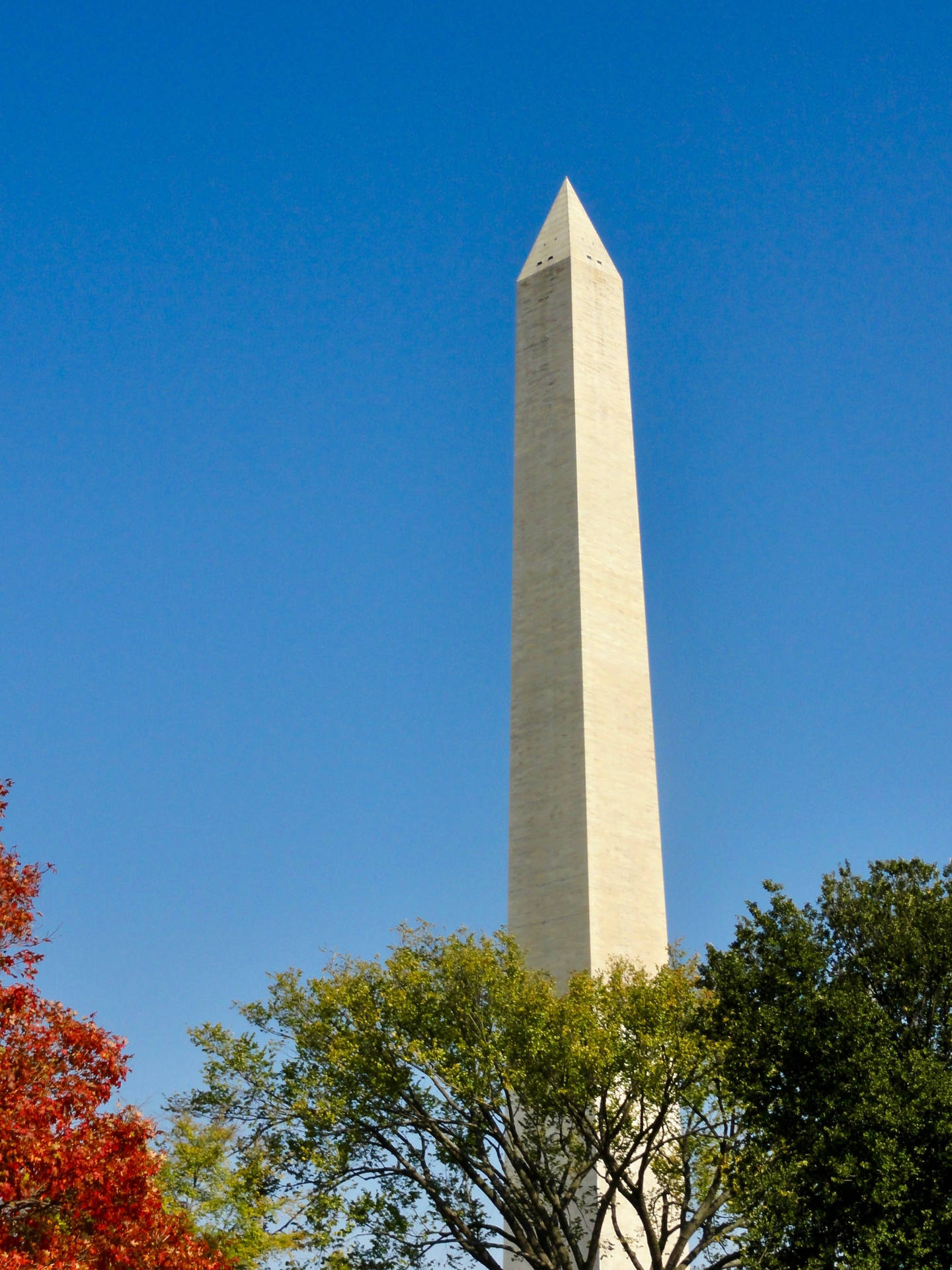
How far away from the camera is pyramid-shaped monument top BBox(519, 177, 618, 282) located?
39.1 meters

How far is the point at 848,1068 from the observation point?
2128 cm

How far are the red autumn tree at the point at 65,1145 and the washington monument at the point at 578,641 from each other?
1454cm

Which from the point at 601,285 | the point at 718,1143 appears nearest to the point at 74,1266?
the point at 718,1143

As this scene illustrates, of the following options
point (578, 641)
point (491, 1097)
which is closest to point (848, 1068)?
point (491, 1097)

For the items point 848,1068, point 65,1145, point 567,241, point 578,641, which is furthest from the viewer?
point 567,241

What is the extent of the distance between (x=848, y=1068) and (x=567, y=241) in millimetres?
24973

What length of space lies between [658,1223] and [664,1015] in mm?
6562

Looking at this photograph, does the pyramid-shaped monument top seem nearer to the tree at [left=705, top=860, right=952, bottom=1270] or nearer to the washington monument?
the washington monument

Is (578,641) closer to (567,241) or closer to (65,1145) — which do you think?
(567,241)

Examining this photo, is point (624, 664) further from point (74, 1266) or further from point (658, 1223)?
point (74, 1266)

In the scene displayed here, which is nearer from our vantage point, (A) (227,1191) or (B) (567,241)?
(A) (227,1191)

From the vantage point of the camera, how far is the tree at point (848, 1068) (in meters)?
20.4

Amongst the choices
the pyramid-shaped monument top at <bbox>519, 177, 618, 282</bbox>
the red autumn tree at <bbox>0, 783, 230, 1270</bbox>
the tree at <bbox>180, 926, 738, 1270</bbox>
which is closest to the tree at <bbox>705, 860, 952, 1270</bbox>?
the tree at <bbox>180, 926, 738, 1270</bbox>

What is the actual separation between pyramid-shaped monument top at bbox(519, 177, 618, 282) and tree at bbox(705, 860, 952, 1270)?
20.8 metres
